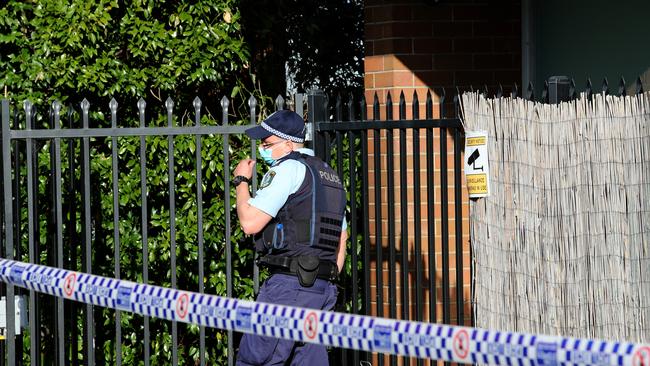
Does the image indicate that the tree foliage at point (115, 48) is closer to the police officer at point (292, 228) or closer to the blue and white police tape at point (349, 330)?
the police officer at point (292, 228)

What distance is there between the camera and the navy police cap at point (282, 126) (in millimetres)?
5309

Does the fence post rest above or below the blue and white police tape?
above

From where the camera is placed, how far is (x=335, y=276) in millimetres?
5332

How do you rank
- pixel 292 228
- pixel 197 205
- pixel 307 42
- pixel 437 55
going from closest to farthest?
1. pixel 292 228
2. pixel 197 205
3. pixel 437 55
4. pixel 307 42

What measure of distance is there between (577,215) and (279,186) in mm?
1351

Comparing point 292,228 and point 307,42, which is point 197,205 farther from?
point 307,42

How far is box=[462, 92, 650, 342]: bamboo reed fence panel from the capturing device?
5.03 meters

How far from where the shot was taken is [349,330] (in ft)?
11.6

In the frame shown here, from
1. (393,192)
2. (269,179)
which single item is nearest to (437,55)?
(393,192)

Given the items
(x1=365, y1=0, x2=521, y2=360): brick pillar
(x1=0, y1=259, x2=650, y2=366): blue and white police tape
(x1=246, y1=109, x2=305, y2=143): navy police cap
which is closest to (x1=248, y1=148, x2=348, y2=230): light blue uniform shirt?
(x1=246, y1=109, x2=305, y2=143): navy police cap

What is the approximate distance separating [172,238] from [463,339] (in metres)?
2.82

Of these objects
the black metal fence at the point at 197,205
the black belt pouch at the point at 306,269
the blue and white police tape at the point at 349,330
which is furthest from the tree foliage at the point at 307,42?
the blue and white police tape at the point at 349,330

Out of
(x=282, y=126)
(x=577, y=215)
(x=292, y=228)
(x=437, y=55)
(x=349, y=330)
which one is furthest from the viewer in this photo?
(x=437, y=55)

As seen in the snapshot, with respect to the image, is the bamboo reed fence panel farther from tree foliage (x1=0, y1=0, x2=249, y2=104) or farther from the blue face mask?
tree foliage (x1=0, y1=0, x2=249, y2=104)
